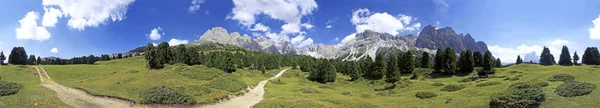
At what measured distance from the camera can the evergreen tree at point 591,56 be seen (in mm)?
130750

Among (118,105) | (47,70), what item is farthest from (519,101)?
(47,70)

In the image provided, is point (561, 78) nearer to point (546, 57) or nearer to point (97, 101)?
point (97, 101)

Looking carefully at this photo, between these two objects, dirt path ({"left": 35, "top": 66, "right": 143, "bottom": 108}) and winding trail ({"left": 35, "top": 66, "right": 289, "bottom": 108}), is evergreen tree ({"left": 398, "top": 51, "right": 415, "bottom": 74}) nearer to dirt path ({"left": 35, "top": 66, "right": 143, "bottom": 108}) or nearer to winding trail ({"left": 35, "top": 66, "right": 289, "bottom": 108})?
winding trail ({"left": 35, "top": 66, "right": 289, "bottom": 108})

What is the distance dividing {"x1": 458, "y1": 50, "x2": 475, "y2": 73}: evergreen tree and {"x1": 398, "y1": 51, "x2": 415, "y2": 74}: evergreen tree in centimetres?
1532

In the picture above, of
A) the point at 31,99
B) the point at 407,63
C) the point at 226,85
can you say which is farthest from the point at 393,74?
the point at 31,99

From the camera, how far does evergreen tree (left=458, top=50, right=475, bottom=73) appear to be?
10562 cm

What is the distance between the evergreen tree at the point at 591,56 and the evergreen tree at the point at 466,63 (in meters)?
59.4

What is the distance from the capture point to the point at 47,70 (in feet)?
285

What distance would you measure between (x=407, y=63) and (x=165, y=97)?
89385 mm

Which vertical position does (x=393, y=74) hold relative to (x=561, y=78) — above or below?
above

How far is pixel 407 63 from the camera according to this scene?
120250 mm

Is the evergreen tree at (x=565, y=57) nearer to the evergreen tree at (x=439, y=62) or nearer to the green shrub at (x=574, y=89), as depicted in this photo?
the evergreen tree at (x=439, y=62)

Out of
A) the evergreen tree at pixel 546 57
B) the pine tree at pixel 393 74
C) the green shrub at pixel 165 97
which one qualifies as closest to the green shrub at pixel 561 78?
the pine tree at pixel 393 74

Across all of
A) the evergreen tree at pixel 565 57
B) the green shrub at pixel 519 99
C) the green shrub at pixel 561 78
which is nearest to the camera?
the green shrub at pixel 519 99
